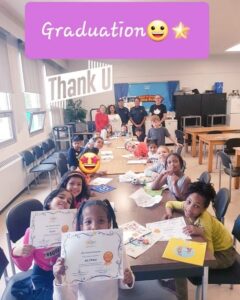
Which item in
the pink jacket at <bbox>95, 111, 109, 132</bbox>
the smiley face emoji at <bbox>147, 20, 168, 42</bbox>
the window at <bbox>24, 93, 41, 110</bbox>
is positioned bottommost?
the pink jacket at <bbox>95, 111, 109, 132</bbox>

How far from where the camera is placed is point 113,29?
243 centimetres

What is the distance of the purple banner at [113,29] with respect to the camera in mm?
2387

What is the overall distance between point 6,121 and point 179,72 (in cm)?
661

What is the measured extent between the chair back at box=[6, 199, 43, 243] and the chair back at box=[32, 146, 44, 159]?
320 centimetres

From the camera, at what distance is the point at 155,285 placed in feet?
4.52

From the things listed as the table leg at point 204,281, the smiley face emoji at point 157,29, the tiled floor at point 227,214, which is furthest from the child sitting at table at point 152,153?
the table leg at point 204,281

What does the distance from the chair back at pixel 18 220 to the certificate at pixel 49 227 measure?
23.2 inches

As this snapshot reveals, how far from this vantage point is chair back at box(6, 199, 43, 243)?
1622 millimetres

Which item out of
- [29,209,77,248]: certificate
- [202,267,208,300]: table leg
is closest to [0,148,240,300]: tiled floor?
[202,267,208,300]: table leg

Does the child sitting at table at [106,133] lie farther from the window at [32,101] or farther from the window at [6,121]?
the window at [6,121]

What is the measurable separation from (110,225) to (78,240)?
0.24 m

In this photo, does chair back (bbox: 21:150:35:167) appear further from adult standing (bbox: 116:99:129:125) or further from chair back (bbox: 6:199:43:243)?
adult standing (bbox: 116:99:129:125)

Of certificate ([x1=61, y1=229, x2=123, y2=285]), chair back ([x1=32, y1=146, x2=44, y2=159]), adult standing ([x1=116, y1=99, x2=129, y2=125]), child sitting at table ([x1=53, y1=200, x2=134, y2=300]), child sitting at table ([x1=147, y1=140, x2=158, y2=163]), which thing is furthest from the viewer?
adult standing ([x1=116, y1=99, x2=129, y2=125])

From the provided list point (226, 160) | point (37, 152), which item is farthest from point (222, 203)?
point (37, 152)
